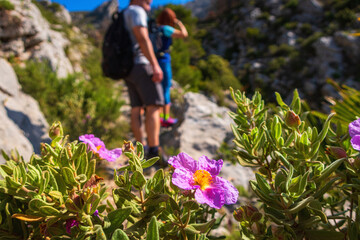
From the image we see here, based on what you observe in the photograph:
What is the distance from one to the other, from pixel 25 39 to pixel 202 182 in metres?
6.41

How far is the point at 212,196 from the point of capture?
0.44 meters

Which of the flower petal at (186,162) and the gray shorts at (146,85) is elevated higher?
the flower petal at (186,162)

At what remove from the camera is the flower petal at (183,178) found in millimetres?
408

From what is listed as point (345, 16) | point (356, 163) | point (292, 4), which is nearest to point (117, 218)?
point (356, 163)

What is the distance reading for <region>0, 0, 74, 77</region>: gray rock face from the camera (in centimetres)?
497

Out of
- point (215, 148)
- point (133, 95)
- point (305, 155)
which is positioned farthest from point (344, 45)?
point (305, 155)

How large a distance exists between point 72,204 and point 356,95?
1022 millimetres

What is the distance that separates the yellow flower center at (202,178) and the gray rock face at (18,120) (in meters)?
1.49

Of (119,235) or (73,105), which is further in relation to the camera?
(73,105)

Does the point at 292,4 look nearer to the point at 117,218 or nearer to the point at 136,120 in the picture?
the point at 136,120

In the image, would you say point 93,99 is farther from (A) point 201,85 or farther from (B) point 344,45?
(B) point 344,45

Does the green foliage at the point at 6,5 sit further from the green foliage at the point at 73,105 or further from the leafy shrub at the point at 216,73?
the leafy shrub at the point at 216,73

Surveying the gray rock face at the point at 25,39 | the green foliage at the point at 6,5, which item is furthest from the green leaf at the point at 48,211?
the green foliage at the point at 6,5

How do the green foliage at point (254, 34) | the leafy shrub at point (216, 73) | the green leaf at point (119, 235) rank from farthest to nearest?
the green foliage at point (254, 34), the leafy shrub at point (216, 73), the green leaf at point (119, 235)
